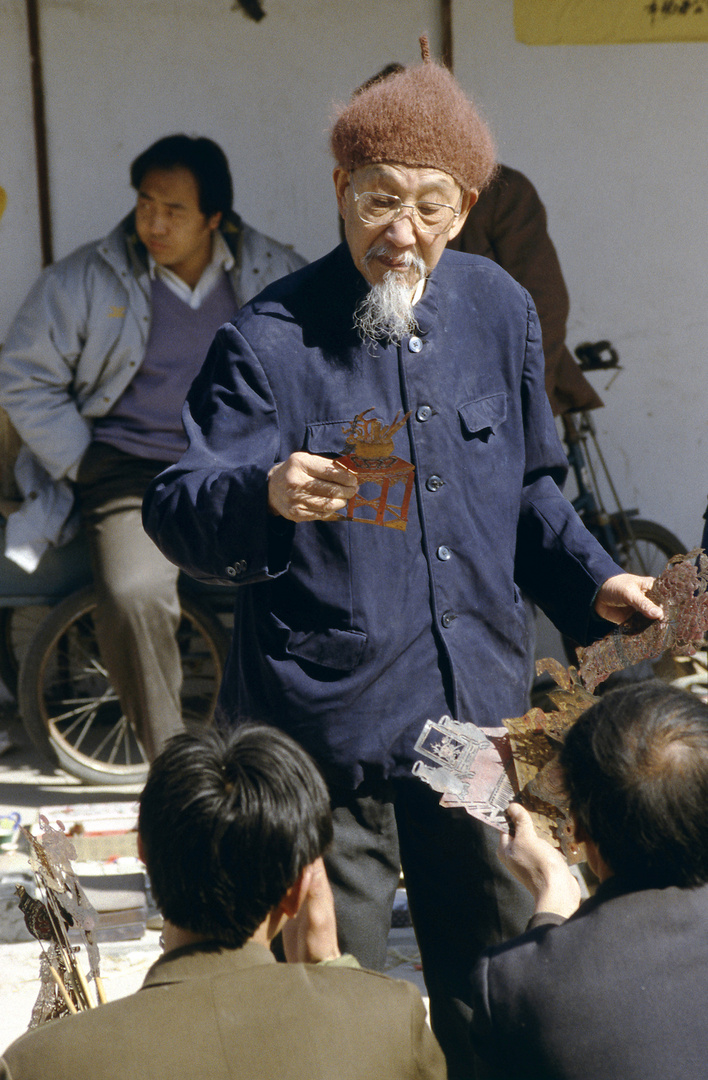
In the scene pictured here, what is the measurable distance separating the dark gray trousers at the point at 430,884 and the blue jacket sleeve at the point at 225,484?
44cm

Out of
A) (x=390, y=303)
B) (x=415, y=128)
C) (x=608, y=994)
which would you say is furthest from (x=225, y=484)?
(x=608, y=994)

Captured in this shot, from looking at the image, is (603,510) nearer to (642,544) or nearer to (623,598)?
(642,544)

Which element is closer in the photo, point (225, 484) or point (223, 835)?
point (223, 835)

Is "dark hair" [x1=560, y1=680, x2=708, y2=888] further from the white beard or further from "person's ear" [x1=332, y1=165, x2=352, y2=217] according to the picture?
"person's ear" [x1=332, y1=165, x2=352, y2=217]

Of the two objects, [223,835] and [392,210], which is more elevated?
[392,210]

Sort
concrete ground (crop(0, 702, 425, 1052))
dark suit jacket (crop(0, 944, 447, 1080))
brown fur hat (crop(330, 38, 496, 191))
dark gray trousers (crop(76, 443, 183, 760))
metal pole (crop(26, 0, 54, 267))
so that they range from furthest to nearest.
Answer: metal pole (crop(26, 0, 54, 267))
dark gray trousers (crop(76, 443, 183, 760))
concrete ground (crop(0, 702, 425, 1052))
brown fur hat (crop(330, 38, 496, 191))
dark suit jacket (crop(0, 944, 447, 1080))

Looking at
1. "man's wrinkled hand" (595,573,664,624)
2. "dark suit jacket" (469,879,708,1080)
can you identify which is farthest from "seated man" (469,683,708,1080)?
"man's wrinkled hand" (595,573,664,624)

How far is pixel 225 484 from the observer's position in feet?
5.68

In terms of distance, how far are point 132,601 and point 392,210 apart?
7.37 ft

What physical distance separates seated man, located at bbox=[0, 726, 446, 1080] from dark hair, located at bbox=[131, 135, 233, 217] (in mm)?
2906

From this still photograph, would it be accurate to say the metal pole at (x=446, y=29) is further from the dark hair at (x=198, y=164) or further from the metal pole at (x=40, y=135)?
the metal pole at (x=40, y=135)

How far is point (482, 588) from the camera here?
1.95m

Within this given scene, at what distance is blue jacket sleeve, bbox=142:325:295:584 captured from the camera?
1.72m

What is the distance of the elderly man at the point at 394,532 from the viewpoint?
6.07 ft
